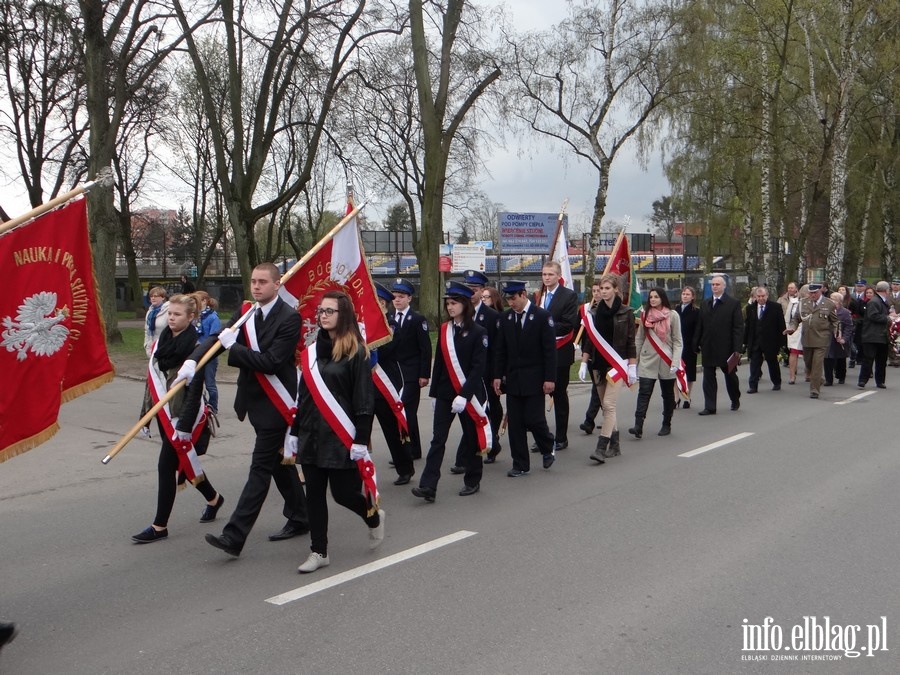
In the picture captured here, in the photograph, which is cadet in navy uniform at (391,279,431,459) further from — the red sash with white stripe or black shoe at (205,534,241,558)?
black shoe at (205,534,241,558)

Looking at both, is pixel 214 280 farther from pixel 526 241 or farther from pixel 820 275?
pixel 820 275

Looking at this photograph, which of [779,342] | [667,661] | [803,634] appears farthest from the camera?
[779,342]

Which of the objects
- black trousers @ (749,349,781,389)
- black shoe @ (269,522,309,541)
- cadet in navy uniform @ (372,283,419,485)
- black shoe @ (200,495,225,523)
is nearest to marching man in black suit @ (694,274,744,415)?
black trousers @ (749,349,781,389)

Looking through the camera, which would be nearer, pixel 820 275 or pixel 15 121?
pixel 15 121

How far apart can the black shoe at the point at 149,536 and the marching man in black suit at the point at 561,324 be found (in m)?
4.48

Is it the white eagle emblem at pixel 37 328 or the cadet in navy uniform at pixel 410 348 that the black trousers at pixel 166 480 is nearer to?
the white eagle emblem at pixel 37 328

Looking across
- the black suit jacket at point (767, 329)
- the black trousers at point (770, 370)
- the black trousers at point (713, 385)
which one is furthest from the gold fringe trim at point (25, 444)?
the black suit jacket at point (767, 329)

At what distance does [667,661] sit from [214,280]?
44208mm

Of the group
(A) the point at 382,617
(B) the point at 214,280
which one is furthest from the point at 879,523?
(B) the point at 214,280

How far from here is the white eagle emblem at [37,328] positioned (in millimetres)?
4625

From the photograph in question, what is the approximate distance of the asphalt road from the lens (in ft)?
13.7

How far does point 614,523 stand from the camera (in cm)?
641

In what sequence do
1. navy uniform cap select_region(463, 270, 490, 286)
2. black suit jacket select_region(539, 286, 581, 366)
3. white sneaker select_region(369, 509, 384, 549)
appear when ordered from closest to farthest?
white sneaker select_region(369, 509, 384, 549) < navy uniform cap select_region(463, 270, 490, 286) < black suit jacket select_region(539, 286, 581, 366)

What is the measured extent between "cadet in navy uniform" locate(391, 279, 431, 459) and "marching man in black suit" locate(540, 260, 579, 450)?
1576mm
